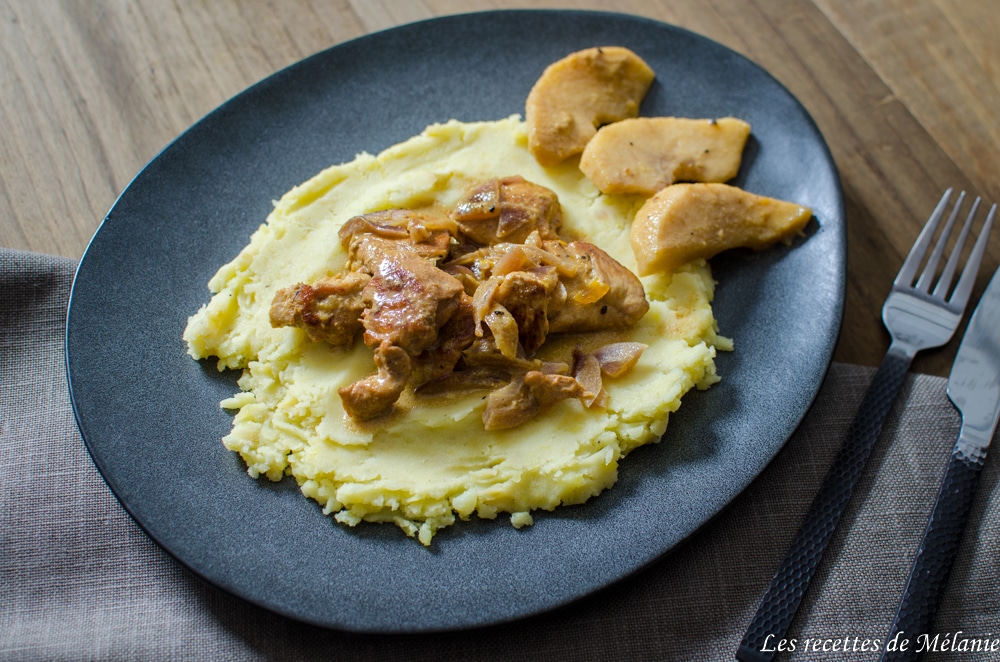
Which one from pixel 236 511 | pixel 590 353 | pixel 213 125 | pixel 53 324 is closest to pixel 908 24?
pixel 590 353

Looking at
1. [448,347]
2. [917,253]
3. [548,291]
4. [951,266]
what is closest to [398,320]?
[448,347]

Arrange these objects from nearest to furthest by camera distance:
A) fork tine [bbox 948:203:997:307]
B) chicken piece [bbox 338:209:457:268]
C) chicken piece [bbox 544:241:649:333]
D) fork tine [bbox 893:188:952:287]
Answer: chicken piece [bbox 544:241:649:333] → chicken piece [bbox 338:209:457:268] → fork tine [bbox 948:203:997:307] → fork tine [bbox 893:188:952:287]

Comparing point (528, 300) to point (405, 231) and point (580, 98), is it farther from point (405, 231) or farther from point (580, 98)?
point (580, 98)

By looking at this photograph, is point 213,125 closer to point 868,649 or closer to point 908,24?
point 868,649

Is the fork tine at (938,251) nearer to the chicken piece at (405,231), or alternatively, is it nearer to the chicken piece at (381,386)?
the chicken piece at (405,231)

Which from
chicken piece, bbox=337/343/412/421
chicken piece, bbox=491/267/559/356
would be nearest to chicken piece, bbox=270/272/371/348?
chicken piece, bbox=337/343/412/421

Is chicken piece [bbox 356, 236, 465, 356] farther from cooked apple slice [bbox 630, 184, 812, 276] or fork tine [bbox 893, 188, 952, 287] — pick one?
fork tine [bbox 893, 188, 952, 287]
